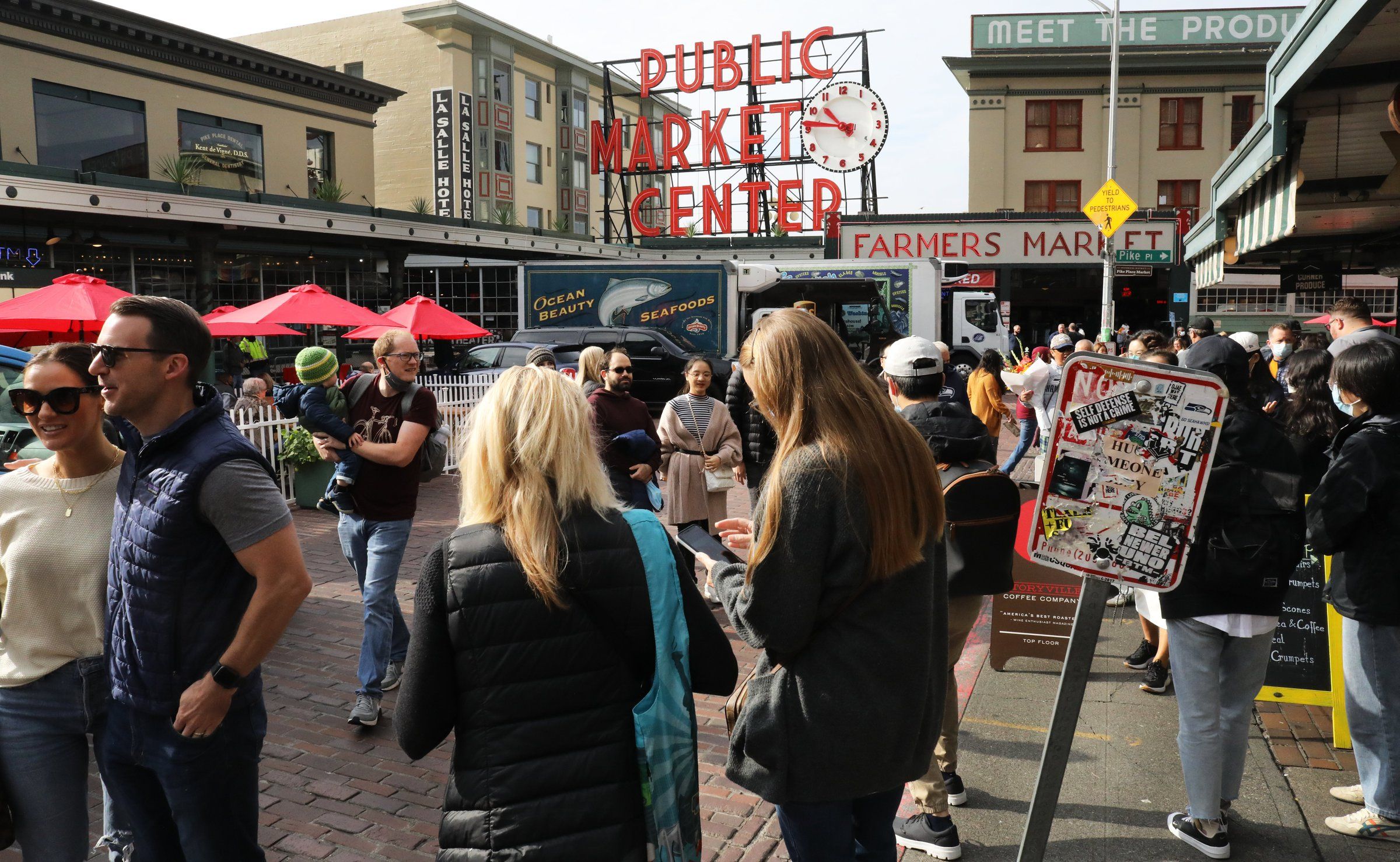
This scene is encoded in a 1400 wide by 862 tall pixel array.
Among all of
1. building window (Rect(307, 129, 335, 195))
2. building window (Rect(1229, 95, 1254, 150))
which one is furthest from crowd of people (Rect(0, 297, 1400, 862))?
building window (Rect(1229, 95, 1254, 150))

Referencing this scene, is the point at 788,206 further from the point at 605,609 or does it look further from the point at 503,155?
the point at 605,609

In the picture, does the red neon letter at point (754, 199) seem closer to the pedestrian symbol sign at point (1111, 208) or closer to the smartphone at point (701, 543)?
the pedestrian symbol sign at point (1111, 208)

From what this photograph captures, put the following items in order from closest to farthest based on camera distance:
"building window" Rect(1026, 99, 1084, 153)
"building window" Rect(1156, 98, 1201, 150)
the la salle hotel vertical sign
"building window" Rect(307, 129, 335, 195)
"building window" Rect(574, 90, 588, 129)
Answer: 1. "building window" Rect(307, 129, 335, 195)
2. the la salle hotel vertical sign
3. "building window" Rect(1156, 98, 1201, 150)
4. "building window" Rect(1026, 99, 1084, 153)
5. "building window" Rect(574, 90, 588, 129)

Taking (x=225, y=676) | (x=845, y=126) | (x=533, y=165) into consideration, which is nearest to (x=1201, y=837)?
(x=225, y=676)

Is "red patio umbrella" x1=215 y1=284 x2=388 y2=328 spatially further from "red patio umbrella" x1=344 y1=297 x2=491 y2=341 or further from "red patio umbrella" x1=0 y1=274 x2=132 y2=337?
"red patio umbrella" x1=0 y1=274 x2=132 y2=337

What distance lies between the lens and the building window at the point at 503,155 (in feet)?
138

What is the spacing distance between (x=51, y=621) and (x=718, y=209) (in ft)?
118

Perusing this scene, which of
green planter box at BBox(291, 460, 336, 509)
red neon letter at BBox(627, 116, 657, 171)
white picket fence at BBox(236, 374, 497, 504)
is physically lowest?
green planter box at BBox(291, 460, 336, 509)

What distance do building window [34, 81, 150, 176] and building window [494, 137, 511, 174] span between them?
20.6m

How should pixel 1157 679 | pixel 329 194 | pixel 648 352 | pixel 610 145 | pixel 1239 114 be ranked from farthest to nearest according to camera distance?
1. pixel 610 145
2. pixel 1239 114
3. pixel 329 194
4. pixel 648 352
5. pixel 1157 679

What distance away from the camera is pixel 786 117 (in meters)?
36.4

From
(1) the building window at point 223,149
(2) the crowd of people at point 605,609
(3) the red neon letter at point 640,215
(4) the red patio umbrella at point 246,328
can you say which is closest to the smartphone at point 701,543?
(2) the crowd of people at point 605,609

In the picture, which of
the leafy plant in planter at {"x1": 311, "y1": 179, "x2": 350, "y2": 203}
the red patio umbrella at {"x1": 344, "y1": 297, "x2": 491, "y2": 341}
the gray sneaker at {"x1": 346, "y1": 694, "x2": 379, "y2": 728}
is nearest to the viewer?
the gray sneaker at {"x1": 346, "y1": 694, "x2": 379, "y2": 728}

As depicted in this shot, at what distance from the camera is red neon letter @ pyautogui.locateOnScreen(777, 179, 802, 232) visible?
36.8m
